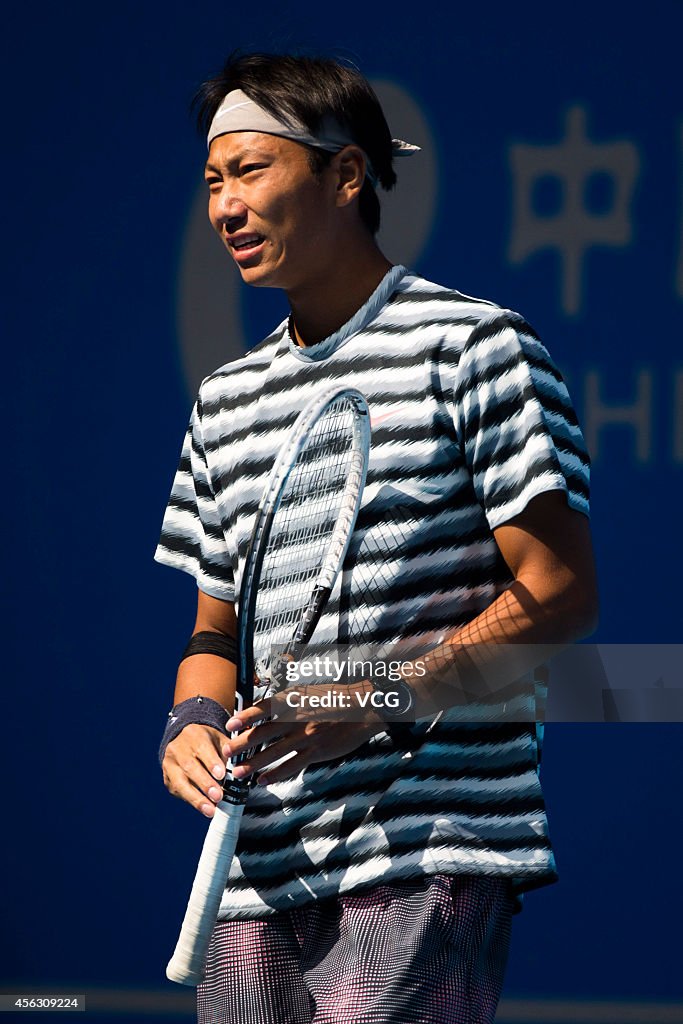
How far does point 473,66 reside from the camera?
4.04m

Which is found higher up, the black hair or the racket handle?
the black hair

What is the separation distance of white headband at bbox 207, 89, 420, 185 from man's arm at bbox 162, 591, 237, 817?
25.8 inches

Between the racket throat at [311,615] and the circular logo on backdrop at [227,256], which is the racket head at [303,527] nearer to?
the racket throat at [311,615]

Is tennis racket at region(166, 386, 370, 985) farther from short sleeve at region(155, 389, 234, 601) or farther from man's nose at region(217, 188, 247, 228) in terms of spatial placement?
man's nose at region(217, 188, 247, 228)

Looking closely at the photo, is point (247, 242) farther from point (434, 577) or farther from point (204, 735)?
point (204, 735)

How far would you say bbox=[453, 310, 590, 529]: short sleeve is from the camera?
208 cm

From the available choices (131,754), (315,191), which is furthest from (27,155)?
(315,191)

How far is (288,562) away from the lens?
7.54 feet

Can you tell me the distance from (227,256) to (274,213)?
6.31 ft

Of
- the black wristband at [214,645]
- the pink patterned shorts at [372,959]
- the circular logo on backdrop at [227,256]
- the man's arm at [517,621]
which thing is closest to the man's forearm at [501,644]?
the man's arm at [517,621]

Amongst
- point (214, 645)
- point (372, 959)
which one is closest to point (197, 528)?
point (214, 645)

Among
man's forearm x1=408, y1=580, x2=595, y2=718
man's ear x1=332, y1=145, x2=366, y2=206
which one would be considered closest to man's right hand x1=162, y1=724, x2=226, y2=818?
man's forearm x1=408, y1=580, x2=595, y2=718

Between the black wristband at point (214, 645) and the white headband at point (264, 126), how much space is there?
683 millimetres

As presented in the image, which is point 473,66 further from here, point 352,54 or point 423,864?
point 423,864
